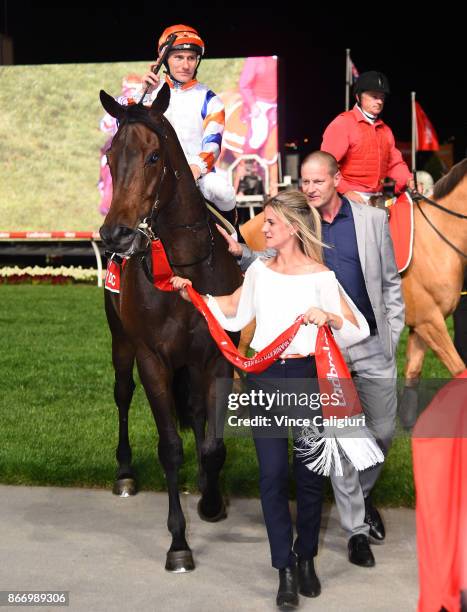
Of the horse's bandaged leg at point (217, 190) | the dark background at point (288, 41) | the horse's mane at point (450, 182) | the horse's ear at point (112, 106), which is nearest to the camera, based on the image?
the horse's ear at point (112, 106)

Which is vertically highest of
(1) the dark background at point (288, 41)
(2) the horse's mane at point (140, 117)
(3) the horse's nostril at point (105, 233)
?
(1) the dark background at point (288, 41)

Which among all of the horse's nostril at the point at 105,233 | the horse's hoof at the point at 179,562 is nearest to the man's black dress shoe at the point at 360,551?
the horse's hoof at the point at 179,562

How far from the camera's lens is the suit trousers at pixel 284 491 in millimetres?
4367

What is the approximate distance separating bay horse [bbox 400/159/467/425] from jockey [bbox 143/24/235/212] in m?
2.48

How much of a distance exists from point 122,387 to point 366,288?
226cm

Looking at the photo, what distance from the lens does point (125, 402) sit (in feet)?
22.2

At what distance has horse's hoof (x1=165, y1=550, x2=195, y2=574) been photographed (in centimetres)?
480

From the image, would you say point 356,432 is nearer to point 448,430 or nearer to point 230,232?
point 448,430

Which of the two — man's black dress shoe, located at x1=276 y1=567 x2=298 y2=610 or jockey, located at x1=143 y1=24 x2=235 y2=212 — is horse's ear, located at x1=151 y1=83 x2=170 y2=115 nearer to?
jockey, located at x1=143 y1=24 x2=235 y2=212

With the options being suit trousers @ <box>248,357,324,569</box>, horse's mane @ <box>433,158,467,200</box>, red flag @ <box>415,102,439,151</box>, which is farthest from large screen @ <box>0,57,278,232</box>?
suit trousers @ <box>248,357,324,569</box>

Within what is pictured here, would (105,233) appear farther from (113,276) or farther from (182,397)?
(182,397)

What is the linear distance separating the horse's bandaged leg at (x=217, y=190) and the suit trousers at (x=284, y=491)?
5.40 ft

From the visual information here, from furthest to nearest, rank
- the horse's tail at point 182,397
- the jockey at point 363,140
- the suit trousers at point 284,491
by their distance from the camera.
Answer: the jockey at point 363,140, the horse's tail at point 182,397, the suit trousers at point 284,491

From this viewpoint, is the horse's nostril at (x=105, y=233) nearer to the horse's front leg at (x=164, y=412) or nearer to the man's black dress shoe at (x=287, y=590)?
the horse's front leg at (x=164, y=412)
